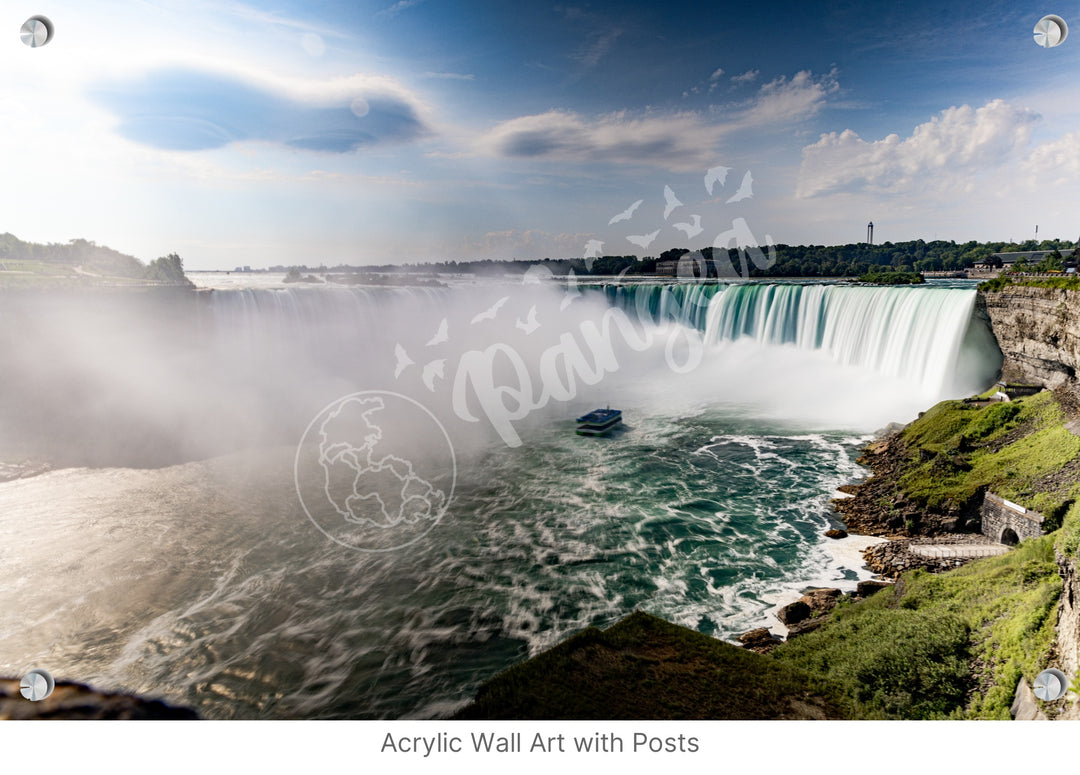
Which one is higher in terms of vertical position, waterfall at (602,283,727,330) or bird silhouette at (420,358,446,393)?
waterfall at (602,283,727,330)

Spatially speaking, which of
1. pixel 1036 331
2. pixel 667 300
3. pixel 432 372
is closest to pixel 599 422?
pixel 432 372

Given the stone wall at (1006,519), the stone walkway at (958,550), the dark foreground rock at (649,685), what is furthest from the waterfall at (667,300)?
the dark foreground rock at (649,685)

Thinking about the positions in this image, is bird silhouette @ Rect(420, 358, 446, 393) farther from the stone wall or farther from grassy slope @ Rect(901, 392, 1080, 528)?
the stone wall

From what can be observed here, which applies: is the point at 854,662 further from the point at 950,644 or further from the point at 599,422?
the point at 599,422

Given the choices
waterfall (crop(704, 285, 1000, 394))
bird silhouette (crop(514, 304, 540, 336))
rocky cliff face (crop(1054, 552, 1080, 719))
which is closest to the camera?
rocky cliff face (crop(1054, 552, 1080, 719))

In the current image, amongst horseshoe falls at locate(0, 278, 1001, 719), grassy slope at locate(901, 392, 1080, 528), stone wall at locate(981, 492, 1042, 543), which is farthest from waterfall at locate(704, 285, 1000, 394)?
stone wall at locate(981, 492, 1042, 543)

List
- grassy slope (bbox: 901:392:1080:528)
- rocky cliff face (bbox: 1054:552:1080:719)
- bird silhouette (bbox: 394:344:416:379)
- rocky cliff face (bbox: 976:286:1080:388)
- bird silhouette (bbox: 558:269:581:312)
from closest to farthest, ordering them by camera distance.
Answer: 1. rocky cliff face (bbox: 1054:552:1080:719)
2. grassy slope (bbox: 901:392:1080:528)
3. rocky cliff face (bbox: 976:286:1080:388)
4. bird silhouette (bbox: 394:344:416:379)
5. bird silhouette (bbox: 558:269:581:312)
